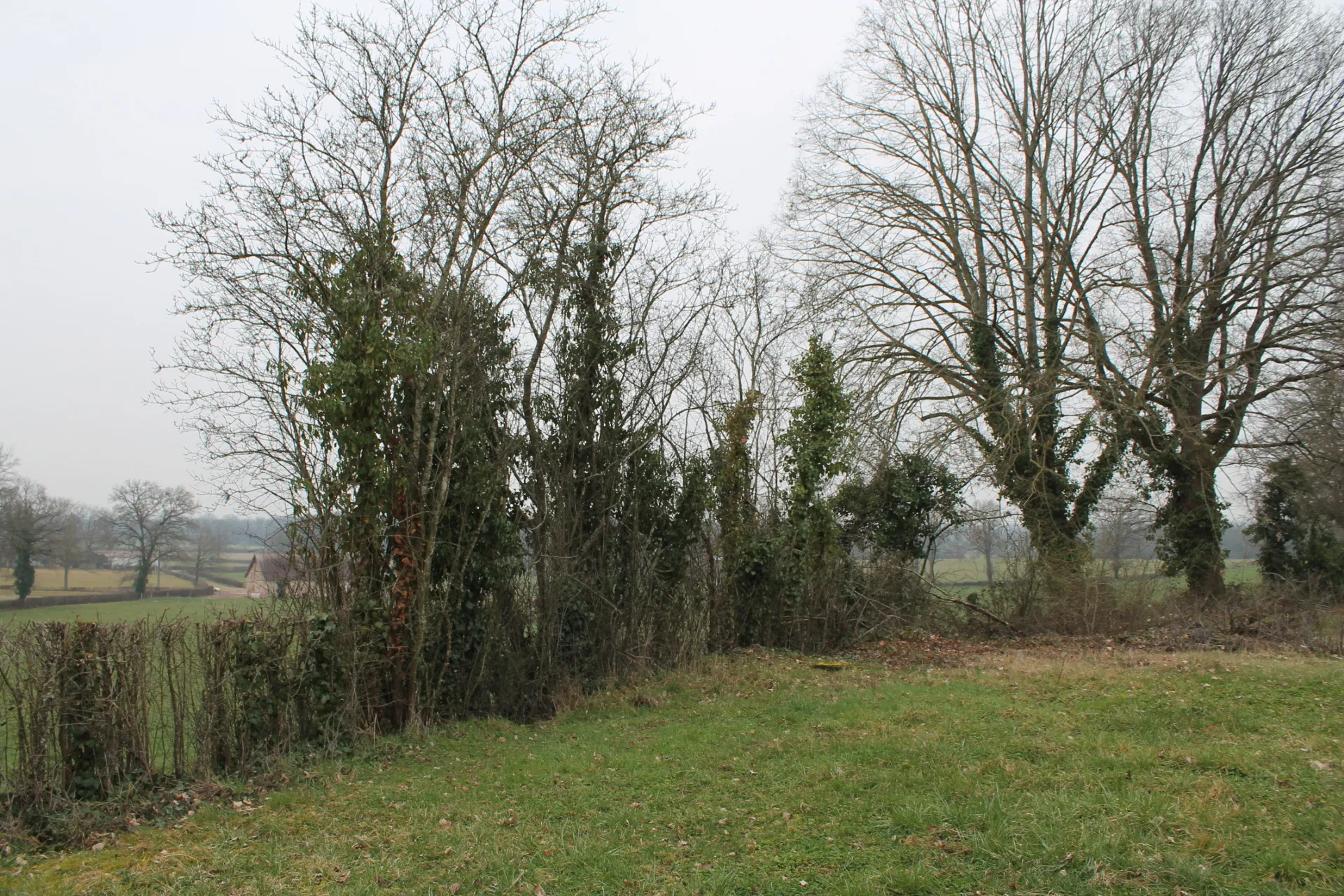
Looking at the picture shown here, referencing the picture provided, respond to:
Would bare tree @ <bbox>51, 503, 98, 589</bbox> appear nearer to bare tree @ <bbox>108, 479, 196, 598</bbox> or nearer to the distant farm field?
bare tree @ <bbox>108, 479, 196, 598</bbox>

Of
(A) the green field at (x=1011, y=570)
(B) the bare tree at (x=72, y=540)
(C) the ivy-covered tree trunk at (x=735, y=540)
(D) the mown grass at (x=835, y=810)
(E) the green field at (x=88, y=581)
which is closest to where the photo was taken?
(D) the mown grass at (x=835, y=810)

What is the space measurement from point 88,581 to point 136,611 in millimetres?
8888

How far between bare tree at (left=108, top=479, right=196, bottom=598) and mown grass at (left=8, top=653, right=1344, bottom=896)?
532 centimetres

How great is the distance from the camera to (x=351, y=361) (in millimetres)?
Answer: 9391

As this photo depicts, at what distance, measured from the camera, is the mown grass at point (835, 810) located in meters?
4.70

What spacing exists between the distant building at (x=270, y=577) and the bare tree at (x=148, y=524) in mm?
2733

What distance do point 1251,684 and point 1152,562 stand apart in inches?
419

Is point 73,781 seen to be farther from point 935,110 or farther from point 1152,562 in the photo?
point 935,110

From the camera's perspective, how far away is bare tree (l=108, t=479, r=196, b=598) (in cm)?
1164

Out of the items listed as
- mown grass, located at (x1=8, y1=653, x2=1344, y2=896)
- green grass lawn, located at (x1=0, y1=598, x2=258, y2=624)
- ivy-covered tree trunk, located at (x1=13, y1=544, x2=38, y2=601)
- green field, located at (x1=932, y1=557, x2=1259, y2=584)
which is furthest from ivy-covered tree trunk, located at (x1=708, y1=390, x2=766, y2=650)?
ivy-covered tree trunk, located at (x1=13, y1=544, x2=38, y2=601)

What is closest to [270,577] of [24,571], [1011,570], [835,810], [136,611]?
[136,611]

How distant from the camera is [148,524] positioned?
13273 mm

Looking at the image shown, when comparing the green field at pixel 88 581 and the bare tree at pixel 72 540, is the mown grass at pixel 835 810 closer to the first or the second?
the green field at pixel 88 581

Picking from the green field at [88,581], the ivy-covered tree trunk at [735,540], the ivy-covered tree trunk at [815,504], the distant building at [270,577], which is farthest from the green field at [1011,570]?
the green field at [88,581]
